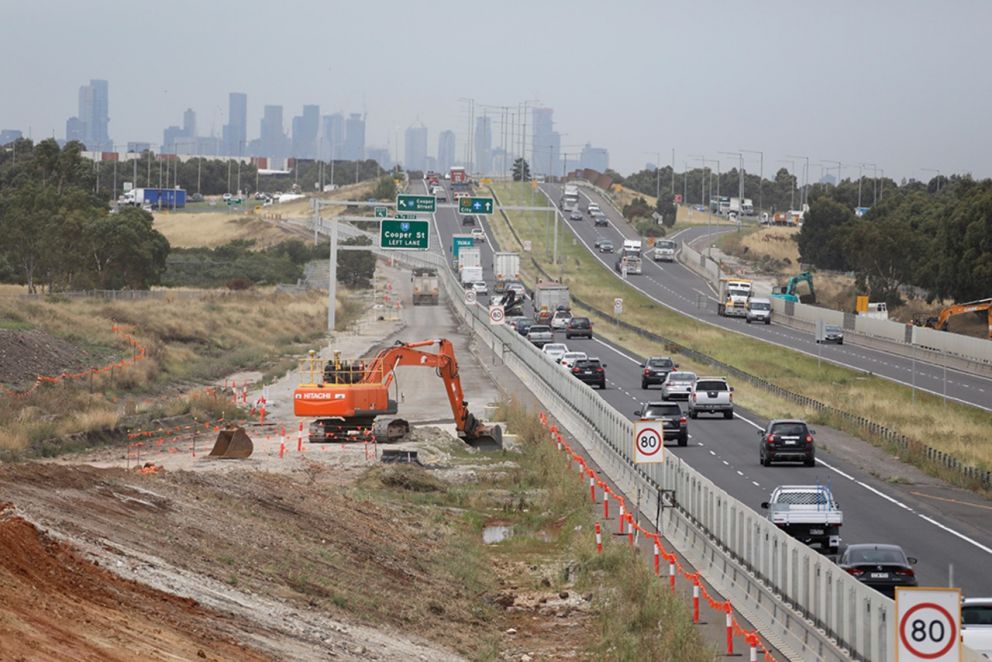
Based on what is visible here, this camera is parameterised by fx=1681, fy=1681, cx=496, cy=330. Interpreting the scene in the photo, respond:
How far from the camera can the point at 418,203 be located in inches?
3728

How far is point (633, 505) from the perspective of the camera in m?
36.7

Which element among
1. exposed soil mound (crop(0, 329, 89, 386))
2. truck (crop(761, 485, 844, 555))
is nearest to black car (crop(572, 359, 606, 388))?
exposed soil mound (crop(0, 329, 89, 386))

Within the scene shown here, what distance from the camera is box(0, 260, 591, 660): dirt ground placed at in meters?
17.9

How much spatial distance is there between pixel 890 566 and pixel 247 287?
11279cm

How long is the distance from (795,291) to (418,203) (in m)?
42.0

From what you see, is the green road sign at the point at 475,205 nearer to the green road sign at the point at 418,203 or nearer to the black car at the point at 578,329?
the green road sign at the point at 418,203

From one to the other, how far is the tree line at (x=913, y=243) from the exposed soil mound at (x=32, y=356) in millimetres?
56719

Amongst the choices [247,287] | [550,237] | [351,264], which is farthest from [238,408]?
[550,237]

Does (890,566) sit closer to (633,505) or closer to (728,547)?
(728,547)

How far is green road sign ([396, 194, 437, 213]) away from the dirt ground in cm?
5286

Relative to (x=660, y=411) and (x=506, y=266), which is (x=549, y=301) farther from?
(x=660, y=411)

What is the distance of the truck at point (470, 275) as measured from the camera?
128 metres

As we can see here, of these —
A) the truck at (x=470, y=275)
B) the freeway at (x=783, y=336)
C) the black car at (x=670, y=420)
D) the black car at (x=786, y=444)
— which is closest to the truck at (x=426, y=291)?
the truck at (x=470, y=275)

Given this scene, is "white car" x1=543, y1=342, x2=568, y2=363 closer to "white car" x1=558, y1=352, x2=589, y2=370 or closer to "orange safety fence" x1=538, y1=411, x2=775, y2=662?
"white car" x1=558, y1=352, x2=589, y2=370
